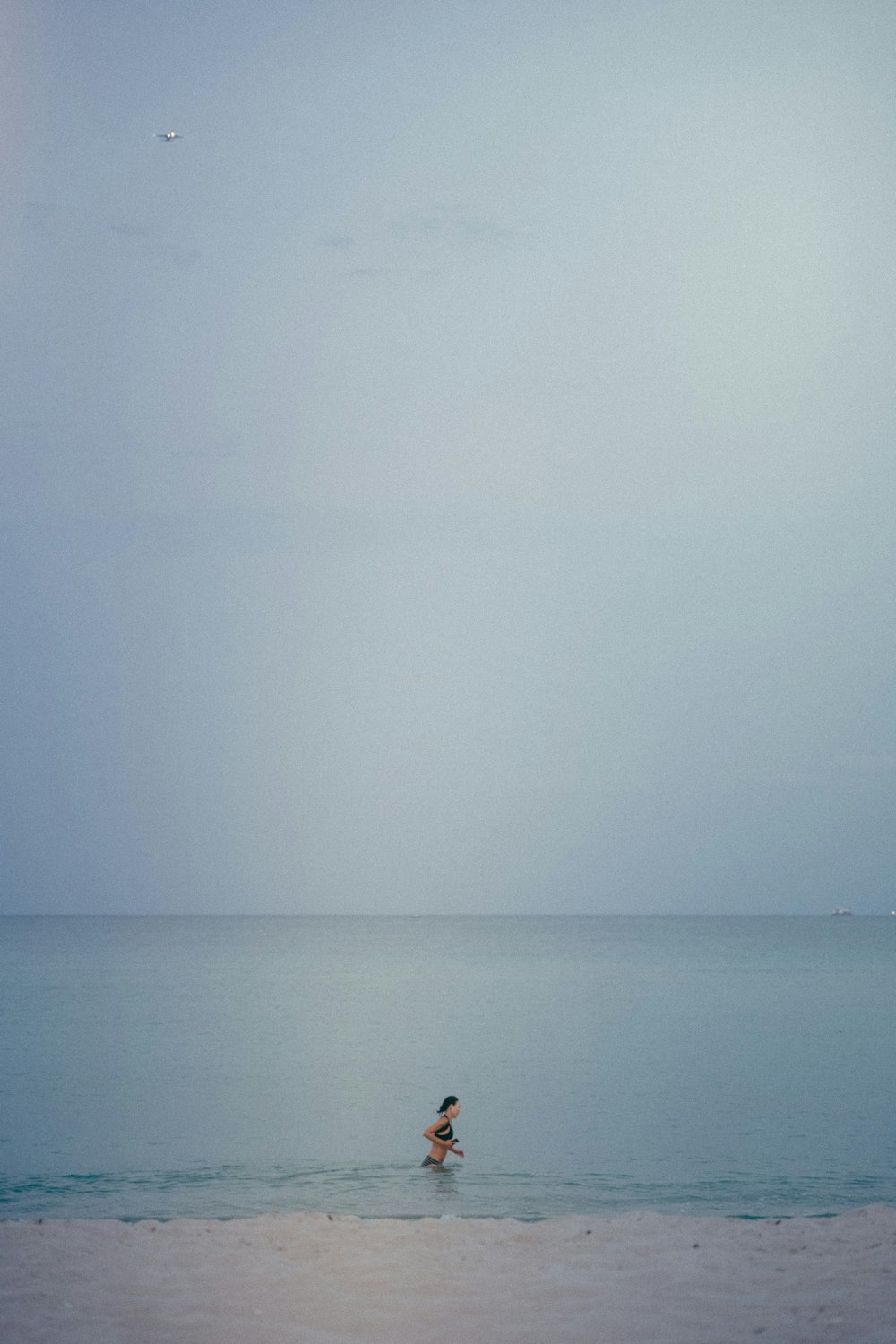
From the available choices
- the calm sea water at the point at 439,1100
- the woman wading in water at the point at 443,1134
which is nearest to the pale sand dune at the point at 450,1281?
the calm sea water at the point at 439,1100

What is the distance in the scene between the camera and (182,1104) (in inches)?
989

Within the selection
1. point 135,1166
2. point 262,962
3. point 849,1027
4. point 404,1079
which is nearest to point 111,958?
point 262,962

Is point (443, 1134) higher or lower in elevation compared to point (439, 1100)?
higher

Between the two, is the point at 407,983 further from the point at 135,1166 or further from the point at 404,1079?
the point at 135,1166

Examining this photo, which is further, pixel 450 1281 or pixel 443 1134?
pixel 443 1134

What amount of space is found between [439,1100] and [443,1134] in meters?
9.18

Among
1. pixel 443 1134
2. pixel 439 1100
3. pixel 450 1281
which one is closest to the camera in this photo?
pixel 450 1281

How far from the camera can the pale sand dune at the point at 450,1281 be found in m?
9.34

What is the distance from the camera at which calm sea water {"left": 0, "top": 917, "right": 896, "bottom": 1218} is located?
16.9 m

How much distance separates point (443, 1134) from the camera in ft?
58.2

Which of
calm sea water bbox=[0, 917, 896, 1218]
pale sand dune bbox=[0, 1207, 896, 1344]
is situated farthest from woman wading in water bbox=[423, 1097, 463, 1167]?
pale sand dune bbox=[0, 1207, 896, 1344]

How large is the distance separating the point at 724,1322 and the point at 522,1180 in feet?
27.7

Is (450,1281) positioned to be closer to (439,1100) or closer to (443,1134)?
(443,1134)

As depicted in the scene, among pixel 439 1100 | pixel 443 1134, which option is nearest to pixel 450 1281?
pixel 443 1134
